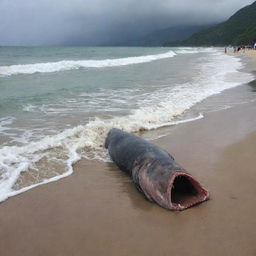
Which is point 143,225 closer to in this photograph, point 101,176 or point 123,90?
point 101,176

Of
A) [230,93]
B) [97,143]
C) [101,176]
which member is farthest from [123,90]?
[101,176]

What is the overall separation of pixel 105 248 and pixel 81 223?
22.2 inches

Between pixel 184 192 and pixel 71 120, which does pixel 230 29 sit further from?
pixel 184 192

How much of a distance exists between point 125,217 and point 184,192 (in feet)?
3.03

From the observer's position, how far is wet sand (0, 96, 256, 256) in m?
3.39

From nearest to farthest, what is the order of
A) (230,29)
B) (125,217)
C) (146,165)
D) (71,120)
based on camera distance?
(125,217) < (146,165) < (71,120) < (230,29)

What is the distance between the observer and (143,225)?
3775mm

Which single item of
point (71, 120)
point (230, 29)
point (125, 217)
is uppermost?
point (125, 217)

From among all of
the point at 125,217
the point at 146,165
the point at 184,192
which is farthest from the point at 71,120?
the point at 125,217

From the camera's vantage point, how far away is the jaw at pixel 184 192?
4.09 meters

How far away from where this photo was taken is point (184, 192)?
447 centimetres

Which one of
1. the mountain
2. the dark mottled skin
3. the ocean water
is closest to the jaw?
the dark mottled skin

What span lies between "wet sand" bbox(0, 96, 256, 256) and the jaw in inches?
3.9

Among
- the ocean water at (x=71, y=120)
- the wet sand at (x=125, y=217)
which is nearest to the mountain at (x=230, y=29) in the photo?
the ocean water at (x=71, y=120)
